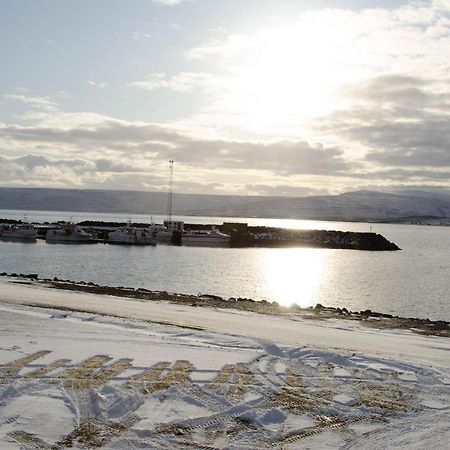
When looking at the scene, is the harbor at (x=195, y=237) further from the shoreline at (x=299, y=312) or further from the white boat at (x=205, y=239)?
the shoreline at (x=299, y=312)

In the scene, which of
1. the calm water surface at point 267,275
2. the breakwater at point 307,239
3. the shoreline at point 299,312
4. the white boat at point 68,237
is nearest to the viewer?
the shoreline at point 299,312

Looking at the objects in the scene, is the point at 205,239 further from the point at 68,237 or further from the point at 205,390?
the point at 205,390

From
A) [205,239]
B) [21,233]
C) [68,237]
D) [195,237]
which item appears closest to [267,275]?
[205,239]

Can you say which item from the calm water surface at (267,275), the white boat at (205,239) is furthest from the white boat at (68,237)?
the white boat at (205,239)

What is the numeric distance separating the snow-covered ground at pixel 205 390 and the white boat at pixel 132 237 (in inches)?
2709

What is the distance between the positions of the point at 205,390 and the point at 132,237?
76263 millimetres

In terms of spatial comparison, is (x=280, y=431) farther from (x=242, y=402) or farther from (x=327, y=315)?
(x=327, y=315)

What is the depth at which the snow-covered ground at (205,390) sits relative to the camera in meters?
7.46

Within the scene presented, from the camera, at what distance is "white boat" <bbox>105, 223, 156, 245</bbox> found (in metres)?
83.3

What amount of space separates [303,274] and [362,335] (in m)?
34.5

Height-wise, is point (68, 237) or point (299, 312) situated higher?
point (68, 237)

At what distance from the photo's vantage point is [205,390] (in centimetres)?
910

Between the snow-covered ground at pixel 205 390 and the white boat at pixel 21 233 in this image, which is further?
the white boat at pixel 21 233

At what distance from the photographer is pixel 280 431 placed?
303 inches
